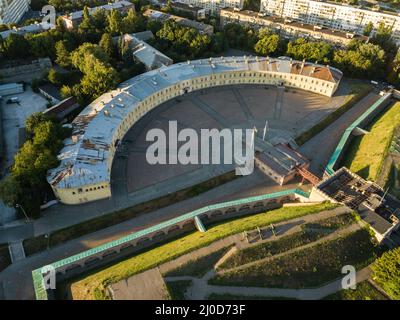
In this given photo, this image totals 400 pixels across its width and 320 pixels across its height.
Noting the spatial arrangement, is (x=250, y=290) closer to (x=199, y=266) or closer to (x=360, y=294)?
(x=199, y=266)

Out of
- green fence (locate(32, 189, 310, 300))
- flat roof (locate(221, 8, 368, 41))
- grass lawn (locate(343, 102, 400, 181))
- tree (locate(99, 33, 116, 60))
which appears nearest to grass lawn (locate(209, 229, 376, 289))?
green fence (locate(32, 189, 310, 300))

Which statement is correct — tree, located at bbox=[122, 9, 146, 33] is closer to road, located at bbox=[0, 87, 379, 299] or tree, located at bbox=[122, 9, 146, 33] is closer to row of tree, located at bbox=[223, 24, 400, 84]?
row of tree, located at bbox=[223, 24, 400, 84]

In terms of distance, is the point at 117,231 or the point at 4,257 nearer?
the point at 4,257

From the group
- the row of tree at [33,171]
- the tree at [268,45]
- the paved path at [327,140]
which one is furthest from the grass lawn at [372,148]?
the row of tree at [33,171]

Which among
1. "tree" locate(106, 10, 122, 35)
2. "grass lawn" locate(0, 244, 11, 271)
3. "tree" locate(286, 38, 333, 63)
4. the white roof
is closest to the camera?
"grass lawn" locate(0, 244, 11, 271)

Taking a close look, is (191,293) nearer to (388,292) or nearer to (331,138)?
(388,292)

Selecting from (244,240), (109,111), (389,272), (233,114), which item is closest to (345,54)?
(233,114)

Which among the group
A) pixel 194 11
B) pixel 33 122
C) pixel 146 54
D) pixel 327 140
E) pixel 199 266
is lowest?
pixel 199 266
